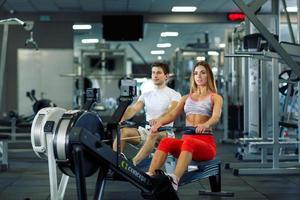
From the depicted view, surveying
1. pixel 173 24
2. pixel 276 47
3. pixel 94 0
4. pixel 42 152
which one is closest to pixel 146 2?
pixel 94 0

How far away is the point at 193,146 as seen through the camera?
3.85 metres

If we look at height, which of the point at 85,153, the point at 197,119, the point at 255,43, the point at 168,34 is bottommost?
the point at 85,153

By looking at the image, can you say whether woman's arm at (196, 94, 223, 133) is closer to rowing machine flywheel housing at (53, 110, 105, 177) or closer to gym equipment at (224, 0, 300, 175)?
gym equipment at (224, 0, 300, 175)

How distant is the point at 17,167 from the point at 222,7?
7.06 metres

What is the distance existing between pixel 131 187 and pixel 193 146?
1291 mm

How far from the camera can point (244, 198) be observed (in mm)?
4348

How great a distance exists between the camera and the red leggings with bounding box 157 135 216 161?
12.6 ft

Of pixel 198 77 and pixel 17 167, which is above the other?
pixel 198 77

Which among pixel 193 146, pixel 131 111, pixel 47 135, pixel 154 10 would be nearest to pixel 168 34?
pixel 154 10

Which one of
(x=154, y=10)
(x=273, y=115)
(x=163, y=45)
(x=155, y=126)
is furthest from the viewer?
(x=163, y=45)

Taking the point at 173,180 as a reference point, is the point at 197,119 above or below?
above

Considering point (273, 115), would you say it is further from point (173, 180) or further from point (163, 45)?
point (163, 45)

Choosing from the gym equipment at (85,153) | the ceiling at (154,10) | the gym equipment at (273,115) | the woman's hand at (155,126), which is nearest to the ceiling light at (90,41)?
the ceiling at (154,10)

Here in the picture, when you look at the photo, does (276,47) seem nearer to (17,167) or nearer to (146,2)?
(17,167)
